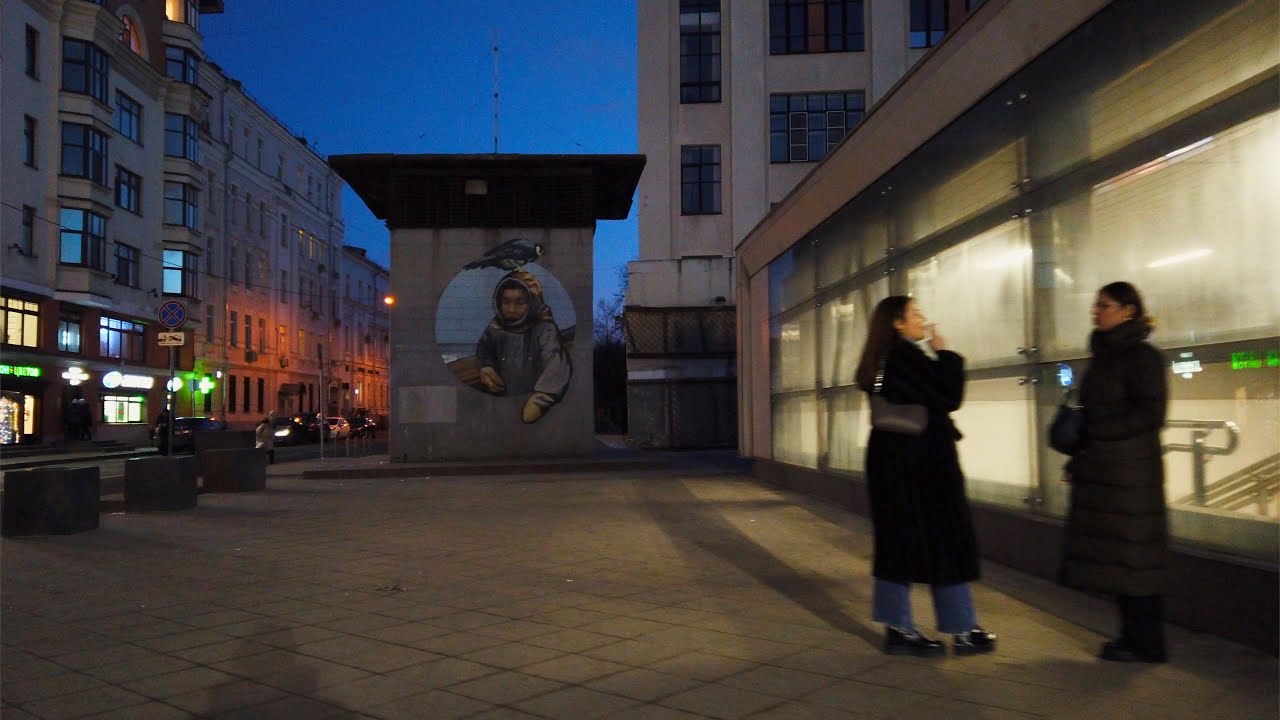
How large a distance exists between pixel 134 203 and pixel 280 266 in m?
18.7

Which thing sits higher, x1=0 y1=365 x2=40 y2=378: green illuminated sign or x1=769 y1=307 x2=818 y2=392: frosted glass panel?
x1=0 y1=365 x2=40 y2=378: green illuminated sign

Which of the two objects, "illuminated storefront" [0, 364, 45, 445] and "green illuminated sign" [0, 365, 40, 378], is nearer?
"illuminated storefront" [0, 364, 45, 445]

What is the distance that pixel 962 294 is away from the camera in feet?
30.5

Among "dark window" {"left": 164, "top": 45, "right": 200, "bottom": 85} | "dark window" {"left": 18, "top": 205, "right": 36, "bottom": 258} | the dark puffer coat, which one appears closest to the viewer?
the dark puffer coat

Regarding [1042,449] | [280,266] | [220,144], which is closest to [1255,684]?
[1042,449]

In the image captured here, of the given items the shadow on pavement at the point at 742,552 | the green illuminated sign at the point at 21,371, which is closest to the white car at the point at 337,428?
the green illuminated sign at the point at 21,371

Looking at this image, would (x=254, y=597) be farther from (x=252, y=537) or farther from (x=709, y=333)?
(x=709, y=333)

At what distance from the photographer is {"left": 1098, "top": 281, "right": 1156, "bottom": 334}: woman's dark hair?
4973 mm

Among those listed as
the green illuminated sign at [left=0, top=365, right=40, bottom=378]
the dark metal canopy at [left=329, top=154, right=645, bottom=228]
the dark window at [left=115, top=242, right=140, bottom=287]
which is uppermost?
the dark window at [left=115, top=242, right=140, bottom=287]

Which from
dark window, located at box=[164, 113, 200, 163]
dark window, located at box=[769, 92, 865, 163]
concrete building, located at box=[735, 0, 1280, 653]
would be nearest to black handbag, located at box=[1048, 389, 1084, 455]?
concrete building, located at box=[735, 0, 1280, 653]

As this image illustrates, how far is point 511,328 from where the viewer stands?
2523 centimetres

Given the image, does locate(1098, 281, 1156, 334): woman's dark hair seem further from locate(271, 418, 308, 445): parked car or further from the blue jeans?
locate(271, 418, 308, 445): parked car

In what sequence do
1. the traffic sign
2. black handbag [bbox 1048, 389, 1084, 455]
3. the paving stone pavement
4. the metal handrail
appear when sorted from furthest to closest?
the traffic sign, the metal handrail, black handbag [bbox 1048, 389, 1084, 455], the paving stone pavement

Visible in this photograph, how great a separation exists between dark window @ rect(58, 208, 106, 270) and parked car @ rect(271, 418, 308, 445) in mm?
9779
